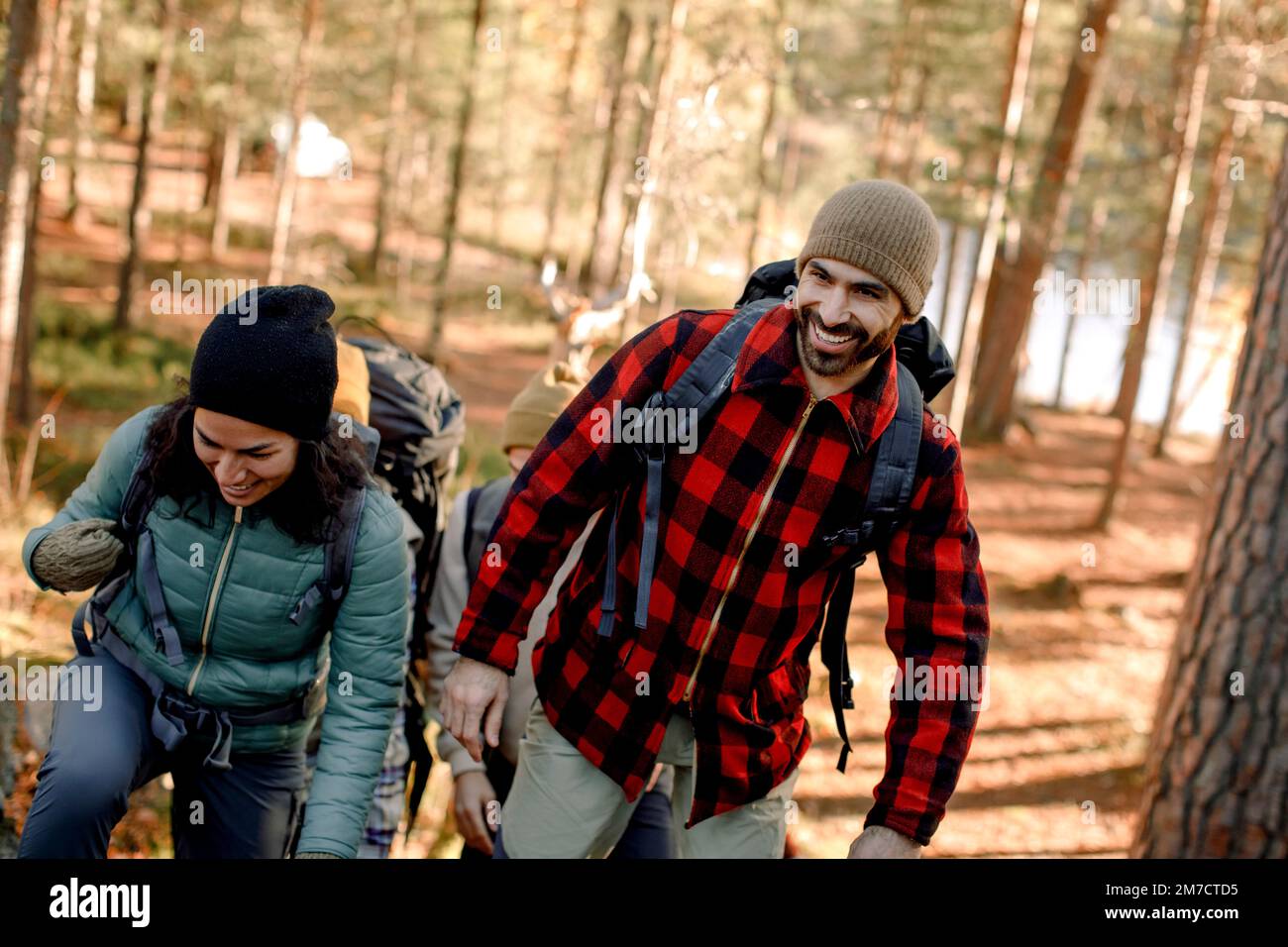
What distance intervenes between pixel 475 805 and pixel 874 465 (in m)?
1.88

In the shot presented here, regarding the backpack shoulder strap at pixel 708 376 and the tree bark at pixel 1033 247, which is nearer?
the backpack shoulder strap at pixel 708 376

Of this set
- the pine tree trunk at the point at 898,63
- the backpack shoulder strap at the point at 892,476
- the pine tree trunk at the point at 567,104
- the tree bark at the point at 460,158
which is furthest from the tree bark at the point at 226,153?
the backpack shoulder strap at the point at 892,476

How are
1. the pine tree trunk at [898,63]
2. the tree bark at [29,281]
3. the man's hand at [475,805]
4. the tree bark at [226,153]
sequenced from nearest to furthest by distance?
the man's hand at [475,805], the tree bark at [29,281], the pine tree trunk at [898,63], the tree bark at [226,153]

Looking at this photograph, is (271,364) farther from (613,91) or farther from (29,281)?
(613,91)

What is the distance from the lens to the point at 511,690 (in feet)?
11.5

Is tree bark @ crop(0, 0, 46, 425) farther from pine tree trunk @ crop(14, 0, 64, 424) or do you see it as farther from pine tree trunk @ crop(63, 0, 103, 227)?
pine tree trunk @ crop(63, 0, 103, 227)

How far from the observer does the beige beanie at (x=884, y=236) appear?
2.47 meters

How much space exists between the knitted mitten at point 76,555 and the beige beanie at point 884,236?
192 centimetres

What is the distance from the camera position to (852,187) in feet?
8.32

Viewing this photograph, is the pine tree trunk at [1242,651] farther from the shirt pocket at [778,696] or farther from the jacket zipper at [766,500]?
the jacket zipper at [766,500]

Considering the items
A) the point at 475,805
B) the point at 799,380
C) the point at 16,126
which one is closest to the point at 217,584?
the point at 475,805
